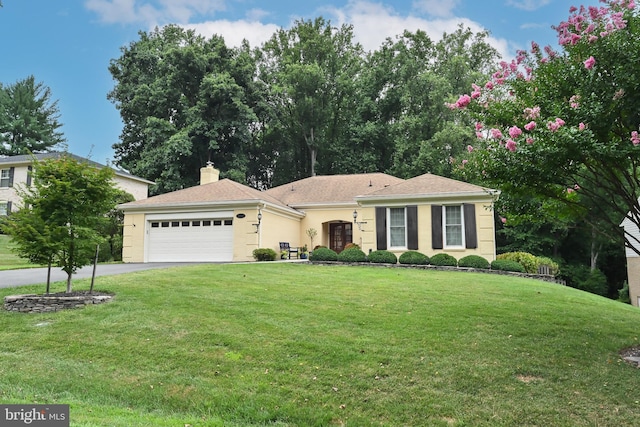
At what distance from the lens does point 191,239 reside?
726 inches

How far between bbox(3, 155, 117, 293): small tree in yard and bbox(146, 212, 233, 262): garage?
10.1 metres

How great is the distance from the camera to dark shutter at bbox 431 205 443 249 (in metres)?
16.6

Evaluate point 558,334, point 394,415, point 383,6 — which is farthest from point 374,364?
point 383,6

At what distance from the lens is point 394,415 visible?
4008 mm

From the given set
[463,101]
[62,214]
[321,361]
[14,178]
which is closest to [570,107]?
[463,101]

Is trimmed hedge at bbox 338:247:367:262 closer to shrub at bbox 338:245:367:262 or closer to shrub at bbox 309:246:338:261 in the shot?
shrub at bbox 338:245:367:262

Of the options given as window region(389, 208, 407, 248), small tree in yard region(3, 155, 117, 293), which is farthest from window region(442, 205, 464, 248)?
small tree in yard region(3, 155, 117, 293)

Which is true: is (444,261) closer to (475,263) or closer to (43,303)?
(475,263)

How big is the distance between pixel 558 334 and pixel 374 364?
3175 millimetres

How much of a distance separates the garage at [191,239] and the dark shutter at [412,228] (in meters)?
7.47

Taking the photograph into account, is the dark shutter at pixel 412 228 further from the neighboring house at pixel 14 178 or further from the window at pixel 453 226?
the neighboring house at pixel 14 178

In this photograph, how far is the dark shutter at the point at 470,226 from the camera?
53.4ft

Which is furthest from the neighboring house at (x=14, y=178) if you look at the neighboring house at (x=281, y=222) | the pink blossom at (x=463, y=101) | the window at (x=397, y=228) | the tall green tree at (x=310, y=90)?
the pink blossom at (x=463, y=101)

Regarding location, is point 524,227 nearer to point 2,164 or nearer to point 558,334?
point 558,334
